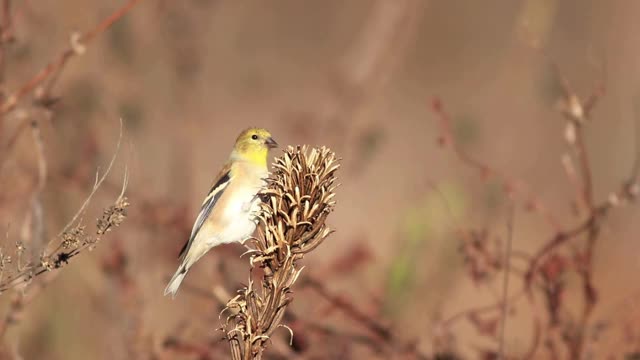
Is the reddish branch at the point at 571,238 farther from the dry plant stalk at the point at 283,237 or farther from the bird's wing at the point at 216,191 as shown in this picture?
the dry plant stalk at the point at 283,237

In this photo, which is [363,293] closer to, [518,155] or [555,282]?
[555,282]

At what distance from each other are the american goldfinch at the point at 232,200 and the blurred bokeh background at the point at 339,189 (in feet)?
0.37

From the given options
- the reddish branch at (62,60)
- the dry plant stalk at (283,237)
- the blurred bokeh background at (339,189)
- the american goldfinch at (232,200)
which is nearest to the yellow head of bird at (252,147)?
the american goldfinch at (232,200)

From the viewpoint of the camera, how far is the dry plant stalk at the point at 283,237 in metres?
1.51

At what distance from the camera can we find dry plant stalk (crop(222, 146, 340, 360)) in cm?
151

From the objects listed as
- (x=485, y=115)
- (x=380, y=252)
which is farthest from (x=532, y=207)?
(x=485, y=115)

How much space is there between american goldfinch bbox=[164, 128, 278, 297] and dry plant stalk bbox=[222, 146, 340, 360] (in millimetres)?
1850

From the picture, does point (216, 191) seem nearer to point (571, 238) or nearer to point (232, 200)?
point (232, 200)

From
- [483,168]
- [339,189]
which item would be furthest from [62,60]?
[339,189]

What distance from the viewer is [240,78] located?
810 cm

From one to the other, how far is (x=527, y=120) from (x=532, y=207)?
2613mm

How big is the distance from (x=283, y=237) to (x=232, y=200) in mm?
2112

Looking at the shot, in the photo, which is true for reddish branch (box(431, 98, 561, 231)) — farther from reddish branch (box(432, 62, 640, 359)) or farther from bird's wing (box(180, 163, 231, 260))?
bird's wing (box(180, 163, 231, 260))

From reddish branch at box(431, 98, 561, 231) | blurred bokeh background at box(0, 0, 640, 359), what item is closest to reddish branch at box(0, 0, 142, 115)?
blurred bokeh background at box(0, 0, 640, 359)
